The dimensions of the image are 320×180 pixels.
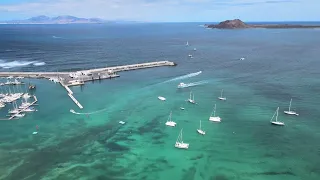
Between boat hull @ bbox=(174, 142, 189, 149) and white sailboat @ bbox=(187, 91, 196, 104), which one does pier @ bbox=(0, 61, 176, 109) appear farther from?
boat hull @ bbox=(174, 142, 189, 149)

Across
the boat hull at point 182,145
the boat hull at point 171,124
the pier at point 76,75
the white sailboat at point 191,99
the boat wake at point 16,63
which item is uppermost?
the boat wake at point 16,63

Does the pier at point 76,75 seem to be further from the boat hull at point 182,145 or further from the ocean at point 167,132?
the boat hull at point 182,145

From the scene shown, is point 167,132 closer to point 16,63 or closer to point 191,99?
point 191,99

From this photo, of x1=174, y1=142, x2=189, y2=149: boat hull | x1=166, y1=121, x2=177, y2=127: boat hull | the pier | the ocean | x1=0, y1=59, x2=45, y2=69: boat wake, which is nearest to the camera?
the ocean

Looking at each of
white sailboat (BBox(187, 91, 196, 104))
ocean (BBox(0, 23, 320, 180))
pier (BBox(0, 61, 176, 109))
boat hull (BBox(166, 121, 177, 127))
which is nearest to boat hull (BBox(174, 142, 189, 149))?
ocean (BBox(0, 23, 320, 180))

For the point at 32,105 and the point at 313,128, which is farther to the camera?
the point at 32,105

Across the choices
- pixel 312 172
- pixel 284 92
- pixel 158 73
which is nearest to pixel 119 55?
pixel 158 73

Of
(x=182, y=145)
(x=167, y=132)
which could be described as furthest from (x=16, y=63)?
(x=182, y=145)

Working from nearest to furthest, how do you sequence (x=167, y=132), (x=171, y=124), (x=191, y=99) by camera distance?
(x=167, y=132) → (x=171, y=124) → (x=191, y=99)

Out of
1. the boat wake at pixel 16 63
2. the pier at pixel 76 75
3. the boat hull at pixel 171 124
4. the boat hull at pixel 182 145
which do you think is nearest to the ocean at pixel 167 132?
the boat hull at pixel 182 145

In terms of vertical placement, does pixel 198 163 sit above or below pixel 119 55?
below

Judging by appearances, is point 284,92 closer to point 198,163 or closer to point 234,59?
point 198,163
